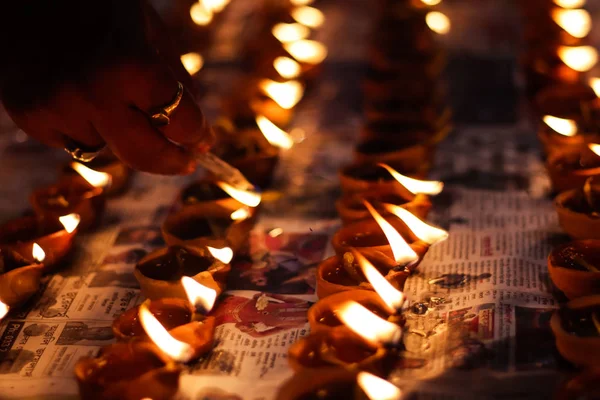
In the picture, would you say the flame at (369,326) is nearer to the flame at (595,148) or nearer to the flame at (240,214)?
the flame at (240,214)

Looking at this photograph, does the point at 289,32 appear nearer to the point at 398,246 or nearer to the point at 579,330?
the point at 398,246

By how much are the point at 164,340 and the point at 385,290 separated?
0.26 m

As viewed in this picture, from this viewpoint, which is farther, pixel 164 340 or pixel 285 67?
pixel 285 67

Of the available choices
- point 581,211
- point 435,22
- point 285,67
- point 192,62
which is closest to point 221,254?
point 581,211

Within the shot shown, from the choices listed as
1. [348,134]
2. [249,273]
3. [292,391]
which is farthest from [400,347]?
[348,134]

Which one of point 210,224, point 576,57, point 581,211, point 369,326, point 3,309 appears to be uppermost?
point 576,57

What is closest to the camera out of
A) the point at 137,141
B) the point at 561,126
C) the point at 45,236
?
the point at 137,141

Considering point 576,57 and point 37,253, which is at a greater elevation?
point 576,57

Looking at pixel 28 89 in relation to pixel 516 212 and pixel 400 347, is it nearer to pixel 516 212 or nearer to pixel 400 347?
pixel 400 347

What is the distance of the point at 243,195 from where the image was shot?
3.73ft

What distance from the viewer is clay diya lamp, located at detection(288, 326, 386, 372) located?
0.78 metres

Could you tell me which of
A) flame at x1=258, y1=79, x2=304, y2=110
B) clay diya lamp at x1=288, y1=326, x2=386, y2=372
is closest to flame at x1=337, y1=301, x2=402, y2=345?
clay diya lamp at x1=288, y1=326, x2=386, y2=372

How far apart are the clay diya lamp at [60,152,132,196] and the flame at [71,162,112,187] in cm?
3


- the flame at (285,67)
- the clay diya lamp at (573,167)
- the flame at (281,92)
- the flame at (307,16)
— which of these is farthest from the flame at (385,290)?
the flame at (307,16)
